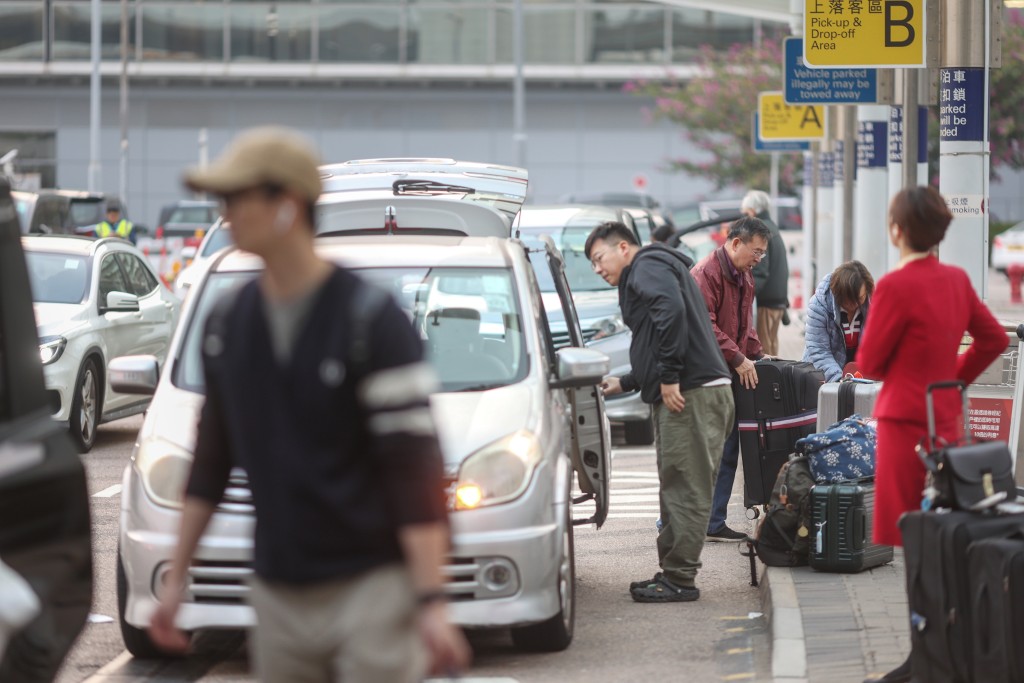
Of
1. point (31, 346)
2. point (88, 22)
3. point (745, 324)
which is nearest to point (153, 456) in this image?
point (31, 346)

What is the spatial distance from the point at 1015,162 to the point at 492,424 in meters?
35.1

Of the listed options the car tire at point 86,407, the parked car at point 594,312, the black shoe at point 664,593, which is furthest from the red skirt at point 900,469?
the car tire at point 86,407

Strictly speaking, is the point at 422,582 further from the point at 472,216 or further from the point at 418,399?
the point at 472,216

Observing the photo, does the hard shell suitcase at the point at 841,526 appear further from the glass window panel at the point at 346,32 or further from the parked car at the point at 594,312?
the glass window panel at the point at 346,32

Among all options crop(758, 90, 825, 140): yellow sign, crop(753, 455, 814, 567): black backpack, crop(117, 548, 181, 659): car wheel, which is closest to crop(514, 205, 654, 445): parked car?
crop(753, 455, 814, 567): black backpack

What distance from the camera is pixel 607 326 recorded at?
14.1 m

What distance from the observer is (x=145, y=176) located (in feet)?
187

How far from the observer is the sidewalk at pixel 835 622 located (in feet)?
21.5

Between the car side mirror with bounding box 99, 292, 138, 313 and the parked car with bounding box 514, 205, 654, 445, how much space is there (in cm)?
309

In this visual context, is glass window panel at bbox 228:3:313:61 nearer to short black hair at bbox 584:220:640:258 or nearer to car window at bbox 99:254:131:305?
car window at bbox 99:254:131:305

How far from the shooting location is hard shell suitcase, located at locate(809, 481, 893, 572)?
8180 millimetres

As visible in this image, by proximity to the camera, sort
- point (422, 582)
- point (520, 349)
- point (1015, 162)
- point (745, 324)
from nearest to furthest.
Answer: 1. point (422, 582)
2. point (520, 349)
3. point (745, 324)
4. point (1015, 162)

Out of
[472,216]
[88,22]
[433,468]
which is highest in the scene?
[88,22]

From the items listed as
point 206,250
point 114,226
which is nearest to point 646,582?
point 206,250
